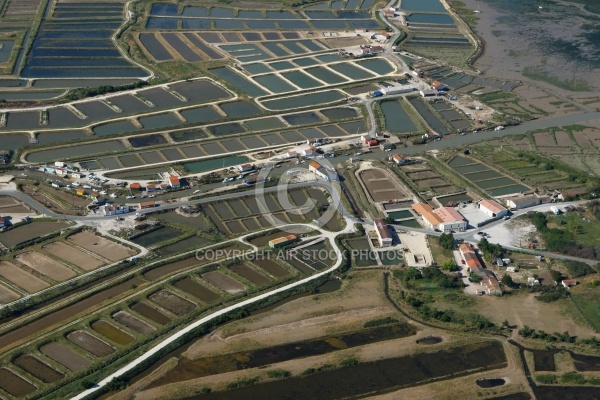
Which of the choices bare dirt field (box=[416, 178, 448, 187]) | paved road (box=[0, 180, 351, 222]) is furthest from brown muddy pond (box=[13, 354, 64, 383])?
bare dirt field (box=[416, 178, 448, 187])

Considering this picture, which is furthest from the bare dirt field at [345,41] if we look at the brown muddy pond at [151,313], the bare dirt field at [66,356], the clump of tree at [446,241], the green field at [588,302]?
the bare dirt field at [66,356]

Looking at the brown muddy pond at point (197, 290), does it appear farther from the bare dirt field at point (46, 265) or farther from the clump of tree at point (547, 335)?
Answer: the clump of tree at point (547, 335)

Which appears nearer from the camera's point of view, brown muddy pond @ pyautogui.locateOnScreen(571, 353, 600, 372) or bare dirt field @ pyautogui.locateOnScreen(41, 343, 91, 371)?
bare dirt field @ pyautogui.locateOnScreen(41, 343, 91, 371)

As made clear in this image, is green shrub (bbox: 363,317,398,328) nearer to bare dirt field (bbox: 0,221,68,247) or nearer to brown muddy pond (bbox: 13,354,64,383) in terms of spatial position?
brown muddy pond (bbox: 13,354,64,383)

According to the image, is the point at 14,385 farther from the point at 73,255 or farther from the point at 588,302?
the point at 588,302

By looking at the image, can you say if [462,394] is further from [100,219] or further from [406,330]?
[100,219]

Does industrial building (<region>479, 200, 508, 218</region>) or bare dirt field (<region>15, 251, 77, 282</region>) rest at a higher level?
industrial building (<region>479, 200, 508, 218</region>)
